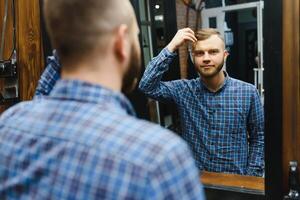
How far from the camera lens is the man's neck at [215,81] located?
5.25 ft

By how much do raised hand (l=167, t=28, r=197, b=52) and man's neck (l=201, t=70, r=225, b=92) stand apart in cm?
20

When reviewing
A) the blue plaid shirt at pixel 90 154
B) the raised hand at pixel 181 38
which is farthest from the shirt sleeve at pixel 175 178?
the raised hand at pixel 181 38

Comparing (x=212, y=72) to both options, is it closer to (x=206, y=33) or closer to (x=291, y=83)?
(x=206, y=33)

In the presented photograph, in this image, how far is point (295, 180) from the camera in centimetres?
109

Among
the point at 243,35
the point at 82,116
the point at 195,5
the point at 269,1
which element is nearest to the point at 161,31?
the point at 195,5

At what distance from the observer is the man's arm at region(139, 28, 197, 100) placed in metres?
1.55

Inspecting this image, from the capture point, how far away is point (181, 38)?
5.04 ft

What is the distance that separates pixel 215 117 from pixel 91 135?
106cm

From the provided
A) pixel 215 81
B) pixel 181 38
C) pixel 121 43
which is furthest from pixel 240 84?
pixel 121 43

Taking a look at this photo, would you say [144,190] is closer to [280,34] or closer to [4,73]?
[280,34]

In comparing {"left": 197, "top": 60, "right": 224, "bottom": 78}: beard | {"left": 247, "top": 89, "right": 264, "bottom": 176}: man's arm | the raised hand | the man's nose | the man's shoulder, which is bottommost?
{"left": 247, "top": 89, "right": 264, "bottom": 176}: man's arm

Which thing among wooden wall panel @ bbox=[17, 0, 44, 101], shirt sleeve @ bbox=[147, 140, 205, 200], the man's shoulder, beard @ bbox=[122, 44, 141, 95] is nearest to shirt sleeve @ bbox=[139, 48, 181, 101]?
the man's shoulder

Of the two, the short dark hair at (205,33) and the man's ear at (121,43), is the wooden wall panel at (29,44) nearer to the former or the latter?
the short dark hair at (205,33)

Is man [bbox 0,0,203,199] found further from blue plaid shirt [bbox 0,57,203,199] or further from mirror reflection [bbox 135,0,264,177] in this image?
mirror reflection [bbox 135,0,264,177]
